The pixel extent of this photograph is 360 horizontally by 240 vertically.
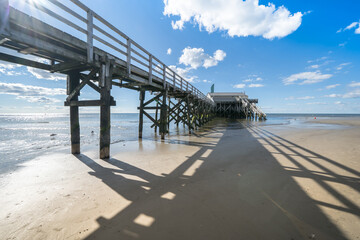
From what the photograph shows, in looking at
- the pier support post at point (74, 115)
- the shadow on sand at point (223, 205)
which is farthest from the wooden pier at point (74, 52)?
the shadow on sand at point (223, 205)

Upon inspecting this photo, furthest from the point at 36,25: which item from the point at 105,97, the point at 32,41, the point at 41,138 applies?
the point at 41,138

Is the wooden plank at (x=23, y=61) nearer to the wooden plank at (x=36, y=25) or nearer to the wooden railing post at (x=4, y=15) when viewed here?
the wooden plank at (x=36, y=25)

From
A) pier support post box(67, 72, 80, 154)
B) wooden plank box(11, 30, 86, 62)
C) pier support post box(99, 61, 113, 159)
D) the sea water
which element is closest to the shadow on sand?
pier support post box(99, 61, 113, 159)

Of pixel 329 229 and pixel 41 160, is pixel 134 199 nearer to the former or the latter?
pixel 329 229

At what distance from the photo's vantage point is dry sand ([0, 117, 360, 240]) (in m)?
1.80

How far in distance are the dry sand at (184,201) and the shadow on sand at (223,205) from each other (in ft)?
0.04

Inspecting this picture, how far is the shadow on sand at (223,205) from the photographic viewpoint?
1.77 metres

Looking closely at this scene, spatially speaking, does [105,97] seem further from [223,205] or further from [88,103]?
[223,205]

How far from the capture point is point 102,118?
4.75 meters

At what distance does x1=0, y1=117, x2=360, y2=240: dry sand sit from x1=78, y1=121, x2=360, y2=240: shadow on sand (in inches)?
0.5

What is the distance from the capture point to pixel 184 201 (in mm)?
2414

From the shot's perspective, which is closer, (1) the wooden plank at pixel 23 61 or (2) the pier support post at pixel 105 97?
(1) the wooden plank at pixel 23 61

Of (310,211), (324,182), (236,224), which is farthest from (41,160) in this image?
(324,182)

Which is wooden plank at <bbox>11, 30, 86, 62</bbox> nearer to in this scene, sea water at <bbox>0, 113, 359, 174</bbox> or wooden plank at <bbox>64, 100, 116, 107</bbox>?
wooden plank at <bbox>64, 100, 116, 107</bbox>
